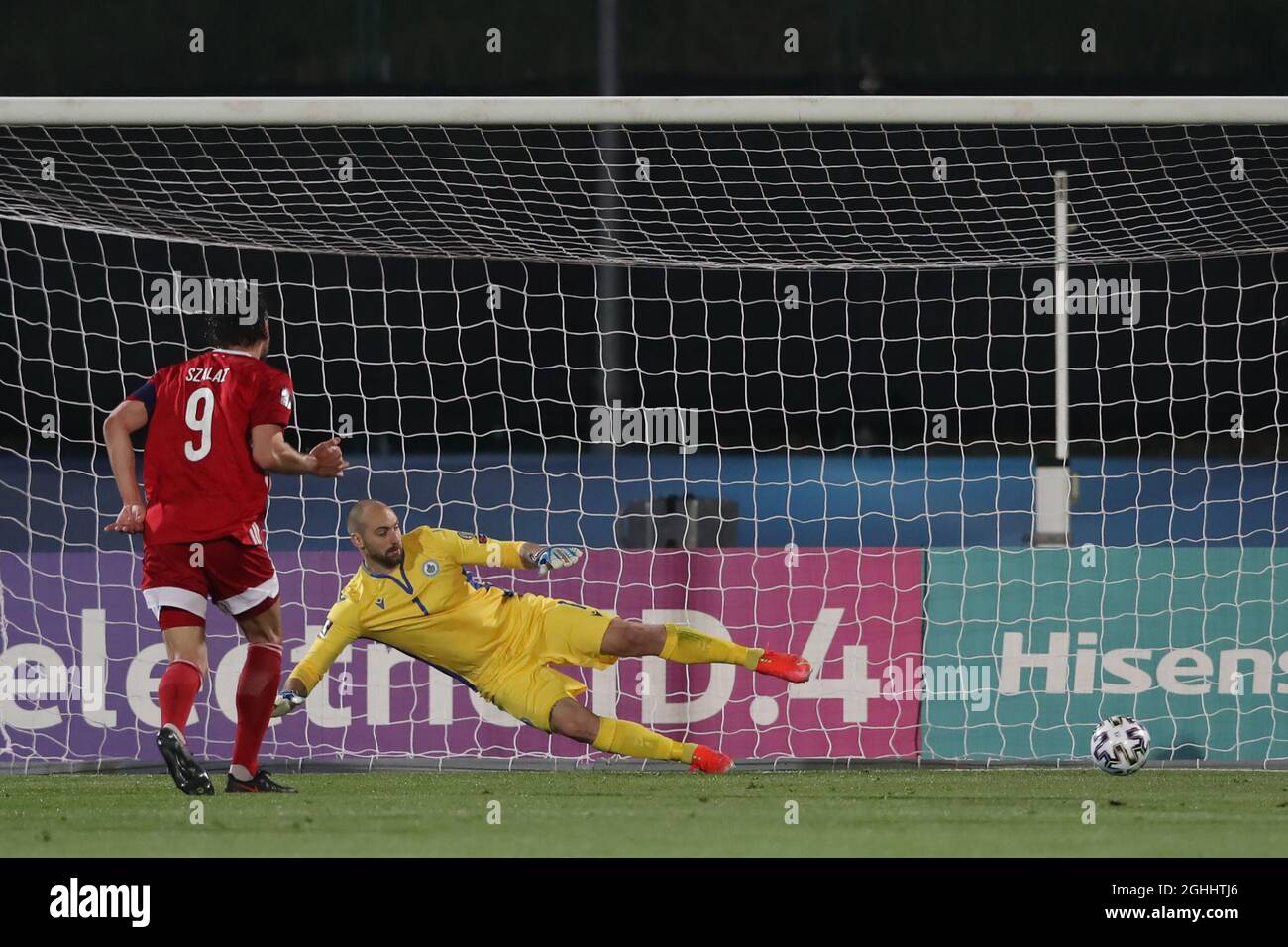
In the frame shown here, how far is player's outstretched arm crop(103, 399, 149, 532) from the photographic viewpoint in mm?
5930

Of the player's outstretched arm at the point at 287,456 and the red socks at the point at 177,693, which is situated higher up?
the player's outstretched arm at the point at 287,456

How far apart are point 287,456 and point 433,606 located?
102 cm

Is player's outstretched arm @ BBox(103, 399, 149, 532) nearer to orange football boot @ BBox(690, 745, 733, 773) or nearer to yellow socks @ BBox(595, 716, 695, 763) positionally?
yellow socks @ BBox(595, 716, 695, 763)

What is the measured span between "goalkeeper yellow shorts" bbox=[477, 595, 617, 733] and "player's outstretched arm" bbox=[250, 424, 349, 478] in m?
1.13

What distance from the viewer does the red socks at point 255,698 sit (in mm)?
6051

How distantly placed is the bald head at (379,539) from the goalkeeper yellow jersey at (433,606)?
4 cm

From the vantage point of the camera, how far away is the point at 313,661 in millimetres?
6477

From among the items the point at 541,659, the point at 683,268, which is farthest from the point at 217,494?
the point at 683,268

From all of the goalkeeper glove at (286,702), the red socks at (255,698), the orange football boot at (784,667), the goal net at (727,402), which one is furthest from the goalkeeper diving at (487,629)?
the goal net at (727,402)

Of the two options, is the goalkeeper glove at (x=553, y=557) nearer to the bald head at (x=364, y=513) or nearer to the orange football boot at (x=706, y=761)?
the bald head at (x=364, y=513)

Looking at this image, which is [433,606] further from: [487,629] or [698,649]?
[698,649]

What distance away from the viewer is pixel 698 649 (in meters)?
6.64

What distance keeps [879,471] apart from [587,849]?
28.6 ft
